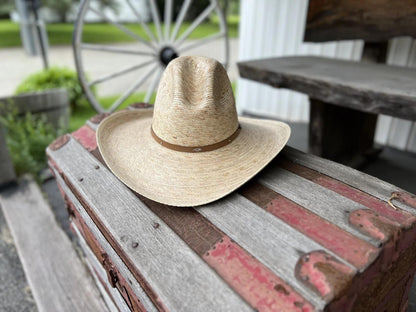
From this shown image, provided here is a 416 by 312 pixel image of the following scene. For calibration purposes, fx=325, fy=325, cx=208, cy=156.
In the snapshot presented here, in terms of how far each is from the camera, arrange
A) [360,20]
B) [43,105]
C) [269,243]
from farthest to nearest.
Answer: [43,105], [360,20], [269,243]

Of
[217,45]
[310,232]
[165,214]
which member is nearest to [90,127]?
[165,214]

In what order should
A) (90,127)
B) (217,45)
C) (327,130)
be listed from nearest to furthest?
(90,127) < (327,130) < (217,45)

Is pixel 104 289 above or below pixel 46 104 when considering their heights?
below

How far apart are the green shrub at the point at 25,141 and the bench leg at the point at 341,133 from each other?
190 cm

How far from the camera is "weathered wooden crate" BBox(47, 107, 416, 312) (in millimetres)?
634

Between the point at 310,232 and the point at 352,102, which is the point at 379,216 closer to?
the point at 310,232

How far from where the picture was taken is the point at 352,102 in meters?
1.52

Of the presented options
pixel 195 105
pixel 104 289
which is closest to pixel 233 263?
pixel 195 105

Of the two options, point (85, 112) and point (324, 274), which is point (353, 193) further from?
point (85, 112)

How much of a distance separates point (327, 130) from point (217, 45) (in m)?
8.28

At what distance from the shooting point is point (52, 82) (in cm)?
356

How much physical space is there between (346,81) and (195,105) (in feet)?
3.16

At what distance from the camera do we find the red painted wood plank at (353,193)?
78 centimetres

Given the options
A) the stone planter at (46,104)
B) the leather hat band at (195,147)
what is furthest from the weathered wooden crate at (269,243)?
the stone planter at (46,104)
